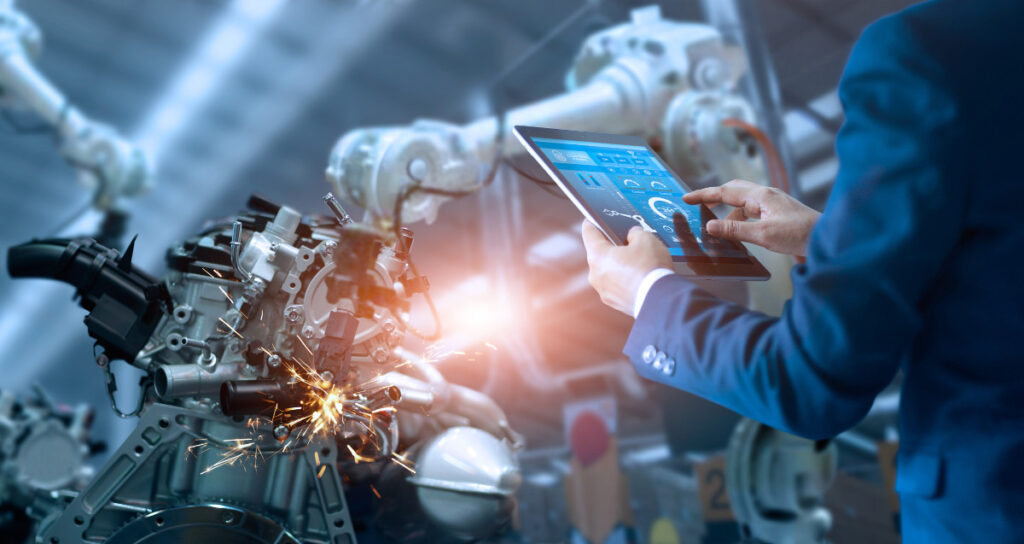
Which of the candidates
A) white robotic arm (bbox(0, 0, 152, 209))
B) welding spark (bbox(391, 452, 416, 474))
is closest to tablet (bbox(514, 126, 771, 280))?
welding spark (bbox(391, 452, 416, 474))

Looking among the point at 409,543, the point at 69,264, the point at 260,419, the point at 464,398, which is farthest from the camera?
the point at 464,398

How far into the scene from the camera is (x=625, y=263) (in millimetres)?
991

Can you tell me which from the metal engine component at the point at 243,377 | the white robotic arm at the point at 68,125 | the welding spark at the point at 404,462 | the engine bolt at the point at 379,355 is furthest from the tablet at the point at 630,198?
the white robotic arm at the point at 68,125

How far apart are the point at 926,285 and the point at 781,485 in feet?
8.07

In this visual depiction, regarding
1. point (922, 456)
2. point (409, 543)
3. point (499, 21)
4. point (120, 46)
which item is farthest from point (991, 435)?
point (120, 46)

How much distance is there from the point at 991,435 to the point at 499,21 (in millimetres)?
4904

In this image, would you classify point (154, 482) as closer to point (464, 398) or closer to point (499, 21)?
point (464, 398)

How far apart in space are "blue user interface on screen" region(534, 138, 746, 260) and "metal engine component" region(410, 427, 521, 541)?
0.82 meters

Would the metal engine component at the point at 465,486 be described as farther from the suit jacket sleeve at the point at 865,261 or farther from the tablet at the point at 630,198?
the suit jacket sleeve at the point at 865,261

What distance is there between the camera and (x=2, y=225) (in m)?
7.00

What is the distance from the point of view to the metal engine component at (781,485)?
2955mm

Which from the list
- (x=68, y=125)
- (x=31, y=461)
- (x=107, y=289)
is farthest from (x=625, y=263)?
(x=68, y=125)

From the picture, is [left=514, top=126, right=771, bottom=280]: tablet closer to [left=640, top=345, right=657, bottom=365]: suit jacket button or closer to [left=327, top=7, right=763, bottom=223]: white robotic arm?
[left=640, top=345, right=657, bottom=365]: suit jacket button

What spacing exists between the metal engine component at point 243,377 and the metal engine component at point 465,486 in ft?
0.65
